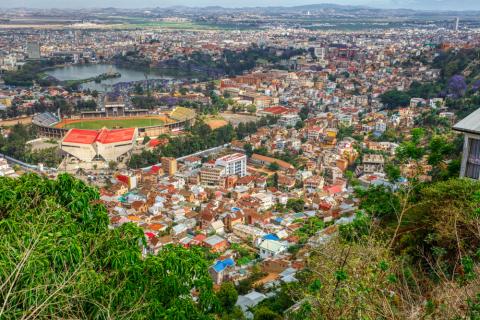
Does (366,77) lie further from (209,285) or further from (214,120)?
(209,285)

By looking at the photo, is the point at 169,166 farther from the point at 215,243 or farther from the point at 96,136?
the point at 215,243

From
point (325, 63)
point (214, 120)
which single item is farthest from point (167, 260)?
point (325, 63)

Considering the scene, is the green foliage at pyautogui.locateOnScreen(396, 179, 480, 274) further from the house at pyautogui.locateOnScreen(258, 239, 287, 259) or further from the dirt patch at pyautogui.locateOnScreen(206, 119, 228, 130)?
the dirt patch at pyautogui.locateOnScreen(206, 119, 228, 130)

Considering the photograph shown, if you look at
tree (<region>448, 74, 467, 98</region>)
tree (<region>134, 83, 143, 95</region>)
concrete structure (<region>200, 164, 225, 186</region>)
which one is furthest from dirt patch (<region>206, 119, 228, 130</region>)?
tree (<region>448, 74, 467, 98</region>)

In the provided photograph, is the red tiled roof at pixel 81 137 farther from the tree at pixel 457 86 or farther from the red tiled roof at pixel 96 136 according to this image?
the tree at pixel 457 86

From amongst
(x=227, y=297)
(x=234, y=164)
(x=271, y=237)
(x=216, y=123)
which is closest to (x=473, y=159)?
(x=227, y=297)
